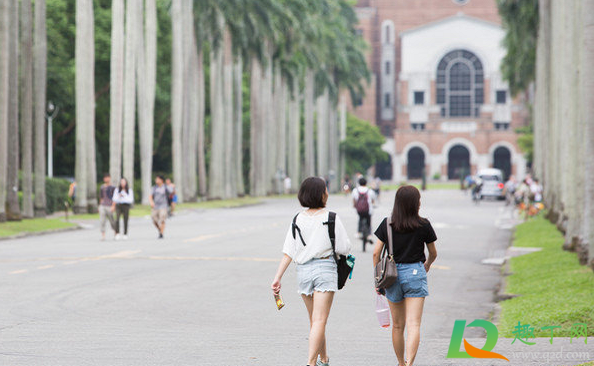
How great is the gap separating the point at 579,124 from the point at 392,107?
133 meters

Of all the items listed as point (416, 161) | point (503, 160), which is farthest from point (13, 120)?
point (503, 160)

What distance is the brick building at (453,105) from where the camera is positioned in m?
137

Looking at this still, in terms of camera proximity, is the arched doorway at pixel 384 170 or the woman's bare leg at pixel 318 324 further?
the arched doorway at pixel 384 170

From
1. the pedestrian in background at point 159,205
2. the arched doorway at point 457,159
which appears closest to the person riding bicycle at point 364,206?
the pedestrian in background at point 159,205

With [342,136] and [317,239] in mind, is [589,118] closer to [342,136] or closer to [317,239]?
[317,239]

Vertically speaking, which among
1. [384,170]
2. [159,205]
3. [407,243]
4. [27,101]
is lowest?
[384,170]

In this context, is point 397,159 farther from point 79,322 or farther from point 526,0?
point 79,322

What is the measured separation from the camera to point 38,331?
11.1m

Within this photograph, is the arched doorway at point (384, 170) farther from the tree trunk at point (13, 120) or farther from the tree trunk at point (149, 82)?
the tree trunk at point (13, 120)

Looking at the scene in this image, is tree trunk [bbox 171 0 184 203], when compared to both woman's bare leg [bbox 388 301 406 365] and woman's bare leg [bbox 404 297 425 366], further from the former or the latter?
woman's bare leg [bbox 404 297 425 366]

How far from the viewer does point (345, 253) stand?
8570 mm

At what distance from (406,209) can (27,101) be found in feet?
96.7

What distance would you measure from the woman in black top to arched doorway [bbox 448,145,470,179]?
5195 inches

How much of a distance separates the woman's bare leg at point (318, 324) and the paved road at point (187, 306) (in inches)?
39.0
